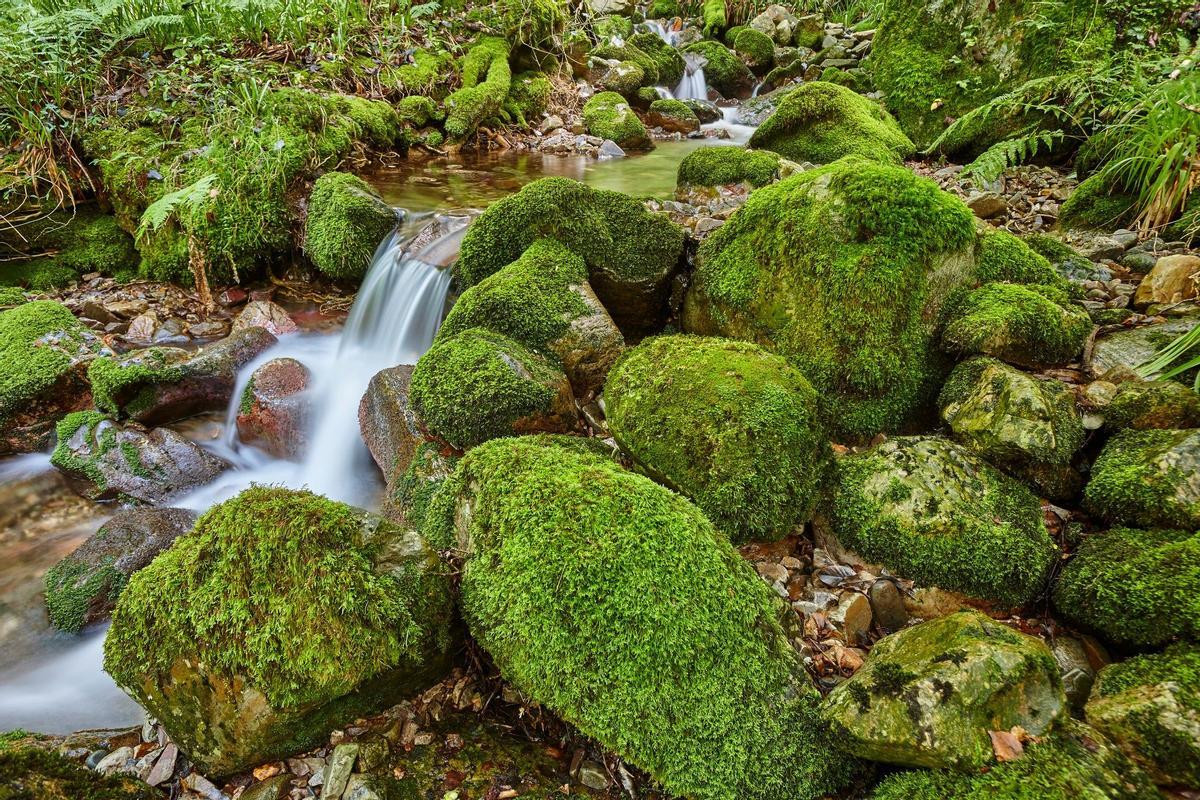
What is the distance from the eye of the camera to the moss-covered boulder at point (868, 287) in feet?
10.2

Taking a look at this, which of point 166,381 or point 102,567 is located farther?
point 166,381

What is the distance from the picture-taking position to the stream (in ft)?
10.3

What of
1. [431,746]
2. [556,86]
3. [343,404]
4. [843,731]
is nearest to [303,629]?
[431,746]

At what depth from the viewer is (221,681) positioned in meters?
2.08

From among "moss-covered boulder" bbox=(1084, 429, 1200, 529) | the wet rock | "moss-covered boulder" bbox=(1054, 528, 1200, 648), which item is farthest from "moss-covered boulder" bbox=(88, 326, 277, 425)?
"moss-covered boulder" bbox=(1084, 429, 1200, 529)

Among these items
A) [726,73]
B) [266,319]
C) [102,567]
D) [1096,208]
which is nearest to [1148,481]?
[1096,208]

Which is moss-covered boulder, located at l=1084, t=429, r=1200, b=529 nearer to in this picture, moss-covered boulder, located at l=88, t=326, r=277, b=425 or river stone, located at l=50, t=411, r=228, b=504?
river stone, located at l=50, t=411, r=228, b=504

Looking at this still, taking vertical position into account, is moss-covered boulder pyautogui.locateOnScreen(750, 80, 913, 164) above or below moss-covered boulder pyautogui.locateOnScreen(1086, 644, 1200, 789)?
above

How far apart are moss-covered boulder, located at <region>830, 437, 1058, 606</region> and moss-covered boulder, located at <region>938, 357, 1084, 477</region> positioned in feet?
0.36

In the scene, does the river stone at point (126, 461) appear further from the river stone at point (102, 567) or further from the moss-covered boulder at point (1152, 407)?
the moss-covered boulder at point (1152, 407)

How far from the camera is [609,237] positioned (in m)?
4.14

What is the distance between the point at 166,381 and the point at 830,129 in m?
6.86

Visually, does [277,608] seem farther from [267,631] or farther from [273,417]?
[273,417]

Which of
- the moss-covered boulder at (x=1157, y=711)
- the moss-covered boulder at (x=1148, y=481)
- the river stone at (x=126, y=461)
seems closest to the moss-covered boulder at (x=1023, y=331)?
the moss-covered boulder at (x=1148, y=481)
